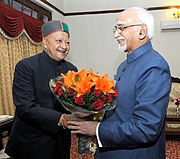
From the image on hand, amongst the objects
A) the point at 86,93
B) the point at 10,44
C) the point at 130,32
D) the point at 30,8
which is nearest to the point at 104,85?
the point at 86,93

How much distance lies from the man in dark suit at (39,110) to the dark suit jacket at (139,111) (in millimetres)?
414

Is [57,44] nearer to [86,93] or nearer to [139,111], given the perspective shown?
[86,93]

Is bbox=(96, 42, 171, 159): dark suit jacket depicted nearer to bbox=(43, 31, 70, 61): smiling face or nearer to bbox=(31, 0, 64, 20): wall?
bbox=(43, 31, 70, 61): smiling face

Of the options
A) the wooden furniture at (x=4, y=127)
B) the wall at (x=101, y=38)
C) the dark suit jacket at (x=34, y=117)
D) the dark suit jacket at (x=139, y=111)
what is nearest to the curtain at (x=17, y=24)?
the wooden furniture at (x=4, y=127)

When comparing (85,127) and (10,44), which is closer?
(85,127)

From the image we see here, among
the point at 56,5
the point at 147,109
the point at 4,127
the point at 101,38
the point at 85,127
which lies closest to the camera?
the point at 147,109

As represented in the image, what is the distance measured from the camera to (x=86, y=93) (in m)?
1.15

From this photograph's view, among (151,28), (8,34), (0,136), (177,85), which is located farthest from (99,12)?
(151,28)

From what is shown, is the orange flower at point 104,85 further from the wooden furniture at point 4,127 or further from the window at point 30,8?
the window at point 30,8

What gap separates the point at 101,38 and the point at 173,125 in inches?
121

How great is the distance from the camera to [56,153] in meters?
1.74

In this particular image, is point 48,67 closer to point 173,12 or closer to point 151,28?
point 151,28

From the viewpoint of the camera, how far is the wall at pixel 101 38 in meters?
6.06

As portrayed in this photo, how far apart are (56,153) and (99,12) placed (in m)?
5.14
